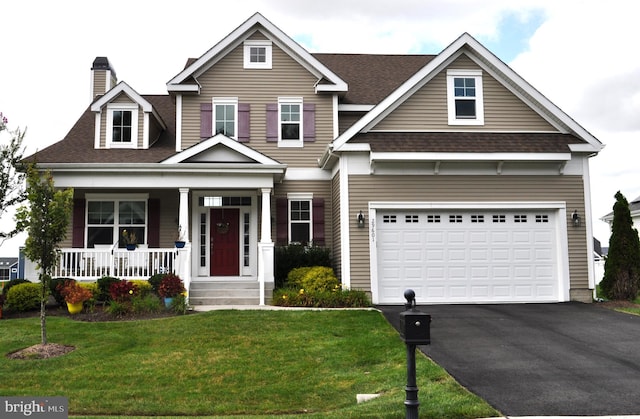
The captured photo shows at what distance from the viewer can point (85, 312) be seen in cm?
1301

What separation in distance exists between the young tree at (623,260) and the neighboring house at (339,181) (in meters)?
0.54

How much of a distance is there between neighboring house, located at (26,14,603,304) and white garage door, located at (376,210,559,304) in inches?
1.4

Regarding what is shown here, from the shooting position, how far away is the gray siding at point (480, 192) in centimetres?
1470

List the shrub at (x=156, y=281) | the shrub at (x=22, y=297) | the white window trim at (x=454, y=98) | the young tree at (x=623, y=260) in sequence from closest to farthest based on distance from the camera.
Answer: the shrub at (x=22, y=297)
the shrub at (x=156, y=281)
the young tree at (x=623, y=260)
the white window trim at (x=454, y=98)

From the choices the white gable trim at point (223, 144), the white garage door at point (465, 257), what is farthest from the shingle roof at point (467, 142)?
the white gable trim at point (223, 144)

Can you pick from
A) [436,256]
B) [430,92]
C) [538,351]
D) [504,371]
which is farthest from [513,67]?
[504,371]

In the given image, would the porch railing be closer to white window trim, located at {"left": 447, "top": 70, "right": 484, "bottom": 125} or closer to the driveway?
the driveway

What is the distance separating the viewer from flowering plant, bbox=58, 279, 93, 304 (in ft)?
42.2

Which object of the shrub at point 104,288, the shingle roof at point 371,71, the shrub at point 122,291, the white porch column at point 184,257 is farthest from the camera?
the shingle roof at point 371,71

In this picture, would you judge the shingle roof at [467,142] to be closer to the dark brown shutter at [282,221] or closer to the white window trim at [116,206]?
the dark brown shutter at [282,221]

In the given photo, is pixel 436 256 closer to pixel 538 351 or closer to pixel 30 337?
pixel 538 351

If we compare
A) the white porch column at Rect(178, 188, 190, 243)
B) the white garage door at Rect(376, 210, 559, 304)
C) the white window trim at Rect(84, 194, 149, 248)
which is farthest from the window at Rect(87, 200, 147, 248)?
the white garage door at Rect(376, 210, 559, 304)

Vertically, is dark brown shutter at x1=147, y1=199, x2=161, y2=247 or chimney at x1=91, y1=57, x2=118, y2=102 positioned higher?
chimney at x1=91, y1=57, x2=118, y2=102

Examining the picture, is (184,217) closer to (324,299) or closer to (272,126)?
(324,299)
